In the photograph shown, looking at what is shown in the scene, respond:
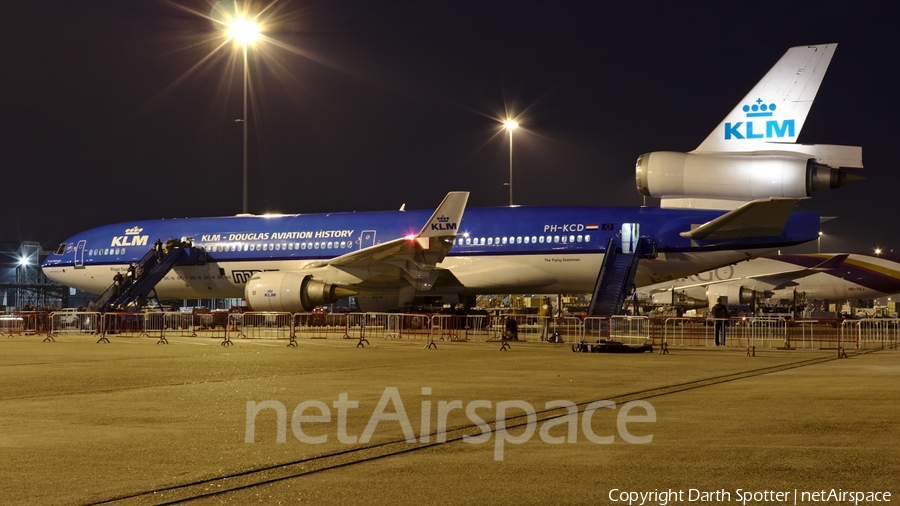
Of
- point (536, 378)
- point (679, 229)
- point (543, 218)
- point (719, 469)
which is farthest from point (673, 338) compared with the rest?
point (719, 469)

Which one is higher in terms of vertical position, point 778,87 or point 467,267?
point 778,87

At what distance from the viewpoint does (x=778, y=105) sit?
23.9m

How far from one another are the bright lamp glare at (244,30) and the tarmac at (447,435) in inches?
961

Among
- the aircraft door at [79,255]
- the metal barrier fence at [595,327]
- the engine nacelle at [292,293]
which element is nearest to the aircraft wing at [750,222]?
the metal barrier fence at [595,327]

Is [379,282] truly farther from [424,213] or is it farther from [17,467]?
[17,467]

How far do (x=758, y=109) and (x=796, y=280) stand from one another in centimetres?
3391

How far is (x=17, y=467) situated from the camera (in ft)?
20.5

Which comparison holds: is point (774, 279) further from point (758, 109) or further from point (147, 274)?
point (147, 274)

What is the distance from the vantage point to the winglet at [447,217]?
2620 centimetres

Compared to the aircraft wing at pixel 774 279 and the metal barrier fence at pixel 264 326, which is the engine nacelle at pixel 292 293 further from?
the aircraft wing at pixel 774 279

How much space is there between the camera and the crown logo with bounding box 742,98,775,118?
24.0 metres

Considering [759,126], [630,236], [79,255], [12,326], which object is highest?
[759,126]

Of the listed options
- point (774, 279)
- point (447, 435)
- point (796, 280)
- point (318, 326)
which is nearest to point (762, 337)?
point (318, 326)

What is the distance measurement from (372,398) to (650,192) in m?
13.9
